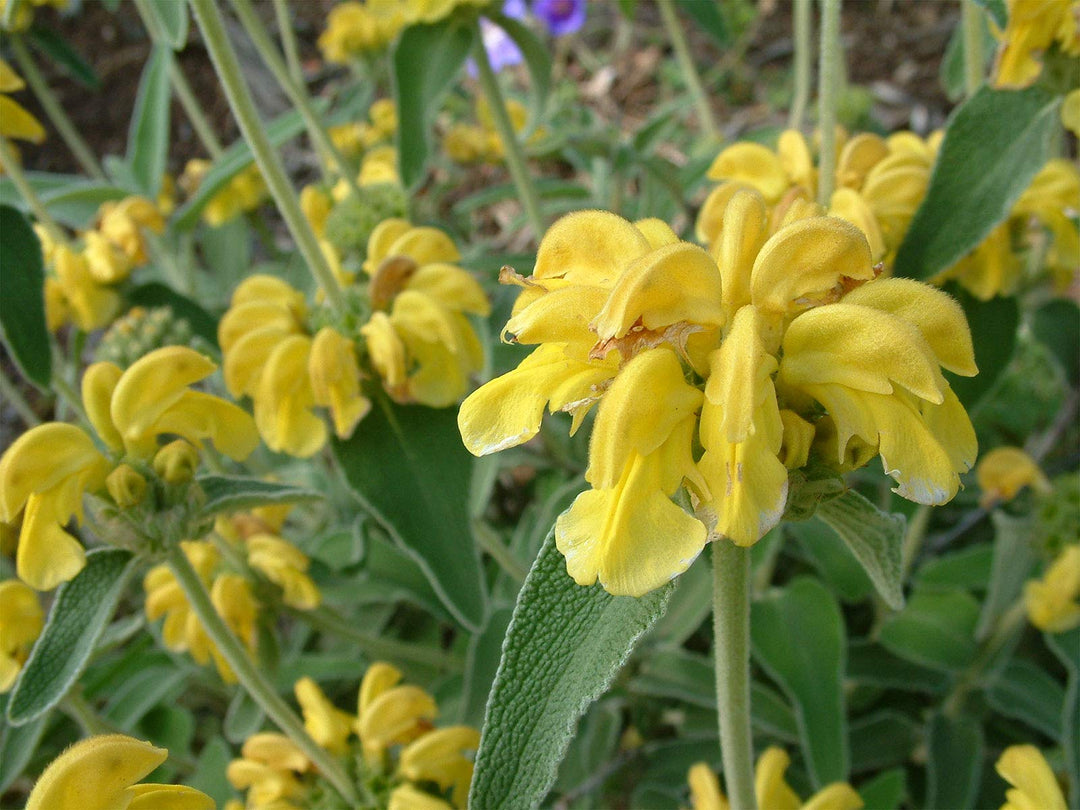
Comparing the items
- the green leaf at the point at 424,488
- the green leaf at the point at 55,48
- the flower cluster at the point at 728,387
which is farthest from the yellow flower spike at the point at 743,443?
the green leaf at the point at 55,48

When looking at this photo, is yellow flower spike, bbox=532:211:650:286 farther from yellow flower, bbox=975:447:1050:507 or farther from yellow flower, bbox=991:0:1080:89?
yellow flower, bbox=975:447:1050:507

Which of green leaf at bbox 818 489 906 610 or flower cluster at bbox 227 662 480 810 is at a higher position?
green leaf at bbox 818 489 906 610

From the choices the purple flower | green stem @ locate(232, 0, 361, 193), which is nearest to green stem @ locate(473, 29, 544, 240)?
green stem @ locate(232, 0, 361, 193)

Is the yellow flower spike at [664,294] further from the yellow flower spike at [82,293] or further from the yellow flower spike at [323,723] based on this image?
the yellow flower spike at [82,293]

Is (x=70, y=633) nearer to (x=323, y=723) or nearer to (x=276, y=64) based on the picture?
(x=323, y=723)

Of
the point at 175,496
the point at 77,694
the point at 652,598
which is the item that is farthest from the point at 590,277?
the point at 77,694

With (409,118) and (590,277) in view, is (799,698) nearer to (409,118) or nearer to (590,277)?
(590,277)

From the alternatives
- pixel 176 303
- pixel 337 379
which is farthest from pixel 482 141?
pixel 337 379
